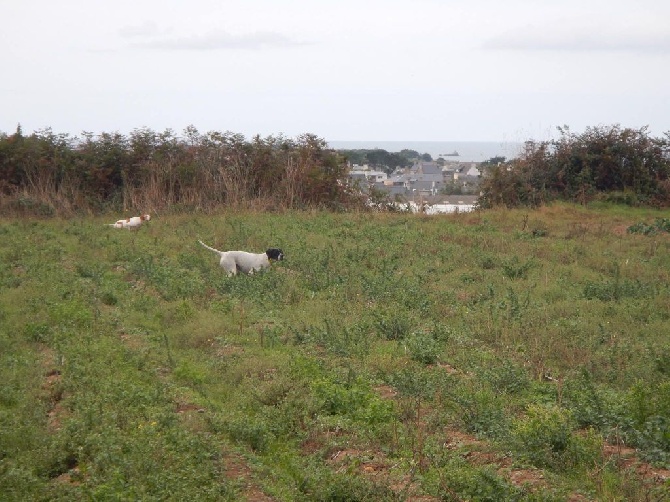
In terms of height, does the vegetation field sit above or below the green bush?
below

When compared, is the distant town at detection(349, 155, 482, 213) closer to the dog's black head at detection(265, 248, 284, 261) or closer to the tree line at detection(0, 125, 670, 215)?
the tree line at detection(0, 125, 670, 215)

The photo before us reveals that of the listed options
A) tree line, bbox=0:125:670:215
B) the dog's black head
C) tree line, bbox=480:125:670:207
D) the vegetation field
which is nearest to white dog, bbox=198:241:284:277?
the dog's black head

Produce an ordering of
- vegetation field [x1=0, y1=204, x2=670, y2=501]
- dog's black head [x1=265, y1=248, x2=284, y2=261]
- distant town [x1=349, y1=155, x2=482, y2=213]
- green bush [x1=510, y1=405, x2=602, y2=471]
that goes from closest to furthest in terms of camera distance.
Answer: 1. vegetation field [x1=0, y1=204, x2=670, y2=501]
2. green bush [x1=510, y1=405, x2=602, y2=471]
3. dog's black head [x1=265, y1=248, x2=284, y2=261]
4. distant town [x1=349, y1=155, x2=482, y2=213]

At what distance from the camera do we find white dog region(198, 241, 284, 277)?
42.3 ft

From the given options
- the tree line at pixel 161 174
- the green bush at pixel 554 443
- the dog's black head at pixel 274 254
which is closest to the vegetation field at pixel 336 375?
the green bush at pixel 554 443

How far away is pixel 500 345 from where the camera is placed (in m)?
8.79

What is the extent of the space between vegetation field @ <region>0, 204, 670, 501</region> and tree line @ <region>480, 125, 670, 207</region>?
7.60m

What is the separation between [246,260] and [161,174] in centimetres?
886

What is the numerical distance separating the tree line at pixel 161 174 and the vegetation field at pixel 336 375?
6.11 m

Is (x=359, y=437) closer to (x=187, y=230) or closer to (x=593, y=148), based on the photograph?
(x=187, y=230)

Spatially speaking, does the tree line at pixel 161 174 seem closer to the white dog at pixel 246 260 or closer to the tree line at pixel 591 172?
the tree line at pixel 591 172

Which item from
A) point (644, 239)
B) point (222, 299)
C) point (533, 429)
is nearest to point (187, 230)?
point (222, 299)

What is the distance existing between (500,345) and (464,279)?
3655 millimetres

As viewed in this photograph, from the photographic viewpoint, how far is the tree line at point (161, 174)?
68.1 ft
